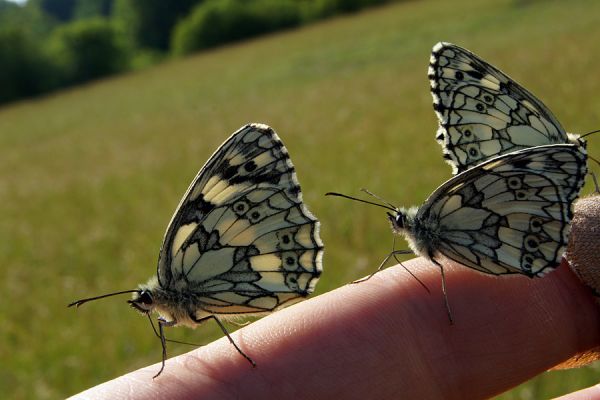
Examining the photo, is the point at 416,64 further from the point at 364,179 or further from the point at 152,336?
the point at 152,336

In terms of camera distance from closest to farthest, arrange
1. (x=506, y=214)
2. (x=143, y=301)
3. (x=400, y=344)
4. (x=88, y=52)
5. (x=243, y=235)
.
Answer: (x=400, y=344) < (x=143, y=301) < (x=506, y=214) < (x=243, y=235) < (x=88, y=52)

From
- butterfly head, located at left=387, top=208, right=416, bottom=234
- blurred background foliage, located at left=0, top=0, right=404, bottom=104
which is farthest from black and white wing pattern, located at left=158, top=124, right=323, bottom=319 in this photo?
blurred background foliage, located at left=0, top=0, right=404, bottom=104

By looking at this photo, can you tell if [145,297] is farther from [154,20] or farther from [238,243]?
[154,20]

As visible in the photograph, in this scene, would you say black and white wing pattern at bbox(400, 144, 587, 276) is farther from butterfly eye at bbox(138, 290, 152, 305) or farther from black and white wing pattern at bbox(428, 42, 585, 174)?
butterfly eye at bbox(138, 290, 152, 305)

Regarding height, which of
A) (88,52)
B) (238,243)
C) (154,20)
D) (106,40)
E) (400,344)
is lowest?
(400,344)

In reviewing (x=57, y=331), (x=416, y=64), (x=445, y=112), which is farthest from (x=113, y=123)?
(x=445, y=112)

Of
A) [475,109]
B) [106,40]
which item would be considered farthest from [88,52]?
[475,109]
